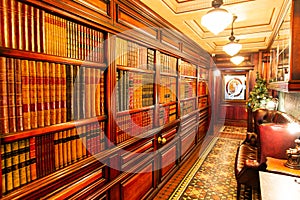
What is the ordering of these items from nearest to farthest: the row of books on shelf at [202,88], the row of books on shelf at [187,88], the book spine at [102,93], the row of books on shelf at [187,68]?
1. the book spine at [102,93]
2. the row of books on shelf at [187,68]
3. the row of books on shelf at [187,88]
4. the row of books on shelf at [202,88]

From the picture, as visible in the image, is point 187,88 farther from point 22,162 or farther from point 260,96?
point 22,162

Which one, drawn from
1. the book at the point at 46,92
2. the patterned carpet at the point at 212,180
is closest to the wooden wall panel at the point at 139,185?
the patterned carpet at the point at 212,180

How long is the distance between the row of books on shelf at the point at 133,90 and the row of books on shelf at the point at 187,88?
4.31ft

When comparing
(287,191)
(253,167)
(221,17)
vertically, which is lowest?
(253,167)

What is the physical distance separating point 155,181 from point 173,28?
7.76ft

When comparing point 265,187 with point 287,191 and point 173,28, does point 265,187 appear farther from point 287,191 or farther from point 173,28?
point 173,28

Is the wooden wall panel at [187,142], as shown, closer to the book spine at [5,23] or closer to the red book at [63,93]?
the red book at [63,93]

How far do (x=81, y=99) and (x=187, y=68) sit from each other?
2.84 m

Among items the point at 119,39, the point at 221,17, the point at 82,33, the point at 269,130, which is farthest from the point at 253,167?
A: the point at 82,33

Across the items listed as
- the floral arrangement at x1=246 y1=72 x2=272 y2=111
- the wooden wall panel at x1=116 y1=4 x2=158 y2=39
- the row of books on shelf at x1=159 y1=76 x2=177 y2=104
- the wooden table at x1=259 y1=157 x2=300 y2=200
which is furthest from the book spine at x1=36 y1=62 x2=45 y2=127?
the floral arrangement at x1=246 y1=72 x2=272 y2=111

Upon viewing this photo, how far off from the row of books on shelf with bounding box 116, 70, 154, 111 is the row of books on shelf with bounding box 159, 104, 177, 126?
1.26 feet

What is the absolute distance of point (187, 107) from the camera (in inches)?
161

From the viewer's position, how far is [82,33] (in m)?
1.49

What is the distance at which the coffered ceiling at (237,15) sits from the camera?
252cm
